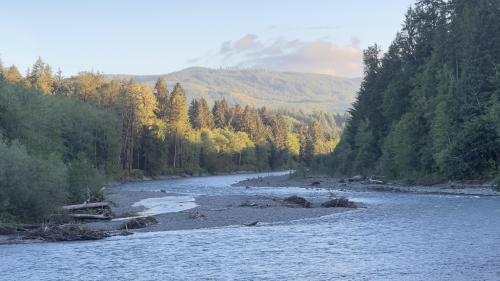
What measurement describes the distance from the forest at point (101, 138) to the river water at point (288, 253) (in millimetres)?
7441

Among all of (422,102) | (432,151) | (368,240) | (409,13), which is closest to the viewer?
(368,240)

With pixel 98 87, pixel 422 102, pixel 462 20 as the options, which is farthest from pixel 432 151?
pixel 98 87

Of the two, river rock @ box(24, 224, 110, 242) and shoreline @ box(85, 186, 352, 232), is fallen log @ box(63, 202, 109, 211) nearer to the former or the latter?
shoreline @ box(85, 186, 352, 232)

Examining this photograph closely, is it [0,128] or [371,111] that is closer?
[0,128]

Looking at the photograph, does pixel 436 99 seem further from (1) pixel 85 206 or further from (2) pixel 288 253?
(2) pixel 288 253

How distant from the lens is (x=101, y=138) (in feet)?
276

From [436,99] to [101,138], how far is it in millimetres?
45990

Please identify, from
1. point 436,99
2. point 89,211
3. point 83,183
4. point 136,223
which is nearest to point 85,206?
point 89,211

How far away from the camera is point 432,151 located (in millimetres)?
71250

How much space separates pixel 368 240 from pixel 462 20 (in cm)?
5374

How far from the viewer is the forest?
34719mm

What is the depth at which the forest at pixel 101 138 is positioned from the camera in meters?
34.7

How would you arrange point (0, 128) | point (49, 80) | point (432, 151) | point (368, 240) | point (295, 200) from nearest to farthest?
1. point (368, 240)
2. point (0, 128)
3. point (295, 200)
4. point (432, 151)
5. point (49, 80)

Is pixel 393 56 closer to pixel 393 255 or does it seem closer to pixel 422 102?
pixel 422 102
